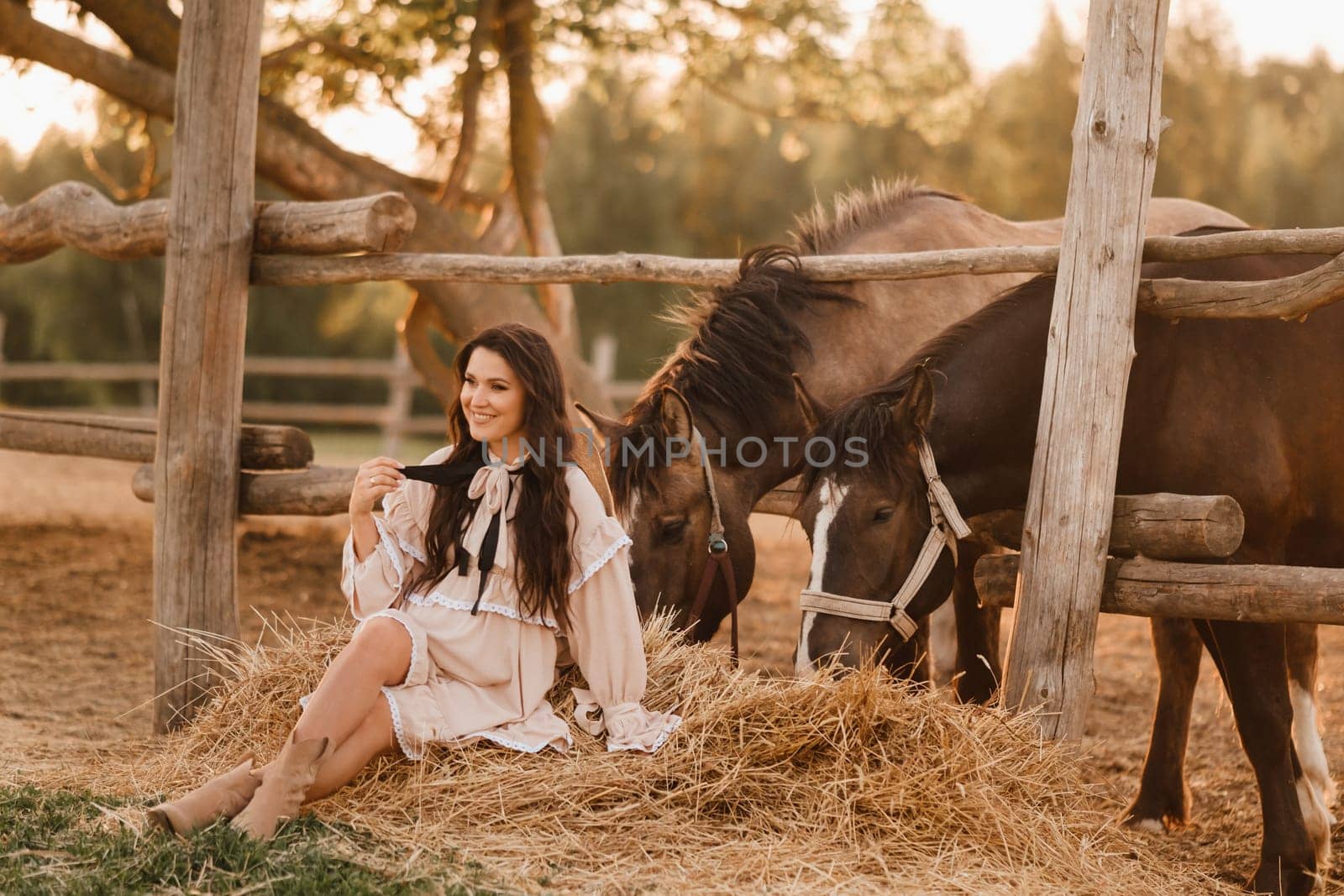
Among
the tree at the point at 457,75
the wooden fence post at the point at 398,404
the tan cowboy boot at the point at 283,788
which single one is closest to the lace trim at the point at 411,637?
the tan cowboy boot at the point at 283,788

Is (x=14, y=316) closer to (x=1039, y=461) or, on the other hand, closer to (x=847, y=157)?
(x=847, y=157)

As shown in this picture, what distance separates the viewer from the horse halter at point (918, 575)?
2.96 meters

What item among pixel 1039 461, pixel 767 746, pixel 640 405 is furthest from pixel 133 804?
pixel 1039 461

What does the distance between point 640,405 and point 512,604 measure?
102cm

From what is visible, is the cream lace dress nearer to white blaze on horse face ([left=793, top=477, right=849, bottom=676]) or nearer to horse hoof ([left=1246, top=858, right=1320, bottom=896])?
white blaze on horse face ([left=793, top=477, right=849, bottom=676])

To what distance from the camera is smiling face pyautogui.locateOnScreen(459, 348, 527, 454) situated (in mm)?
2838

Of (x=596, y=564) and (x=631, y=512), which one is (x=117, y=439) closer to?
(x=631, y=512)

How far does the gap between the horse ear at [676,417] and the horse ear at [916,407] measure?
2.32 feet

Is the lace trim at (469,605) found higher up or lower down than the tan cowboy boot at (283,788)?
higher up

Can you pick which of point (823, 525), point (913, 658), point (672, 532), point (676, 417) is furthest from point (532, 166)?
point (823, 525)

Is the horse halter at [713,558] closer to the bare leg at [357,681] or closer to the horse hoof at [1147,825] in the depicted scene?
the bare leg at [357,681]

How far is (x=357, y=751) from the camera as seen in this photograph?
2561 mm

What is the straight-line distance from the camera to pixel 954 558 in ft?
10.3

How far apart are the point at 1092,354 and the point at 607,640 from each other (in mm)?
1395
